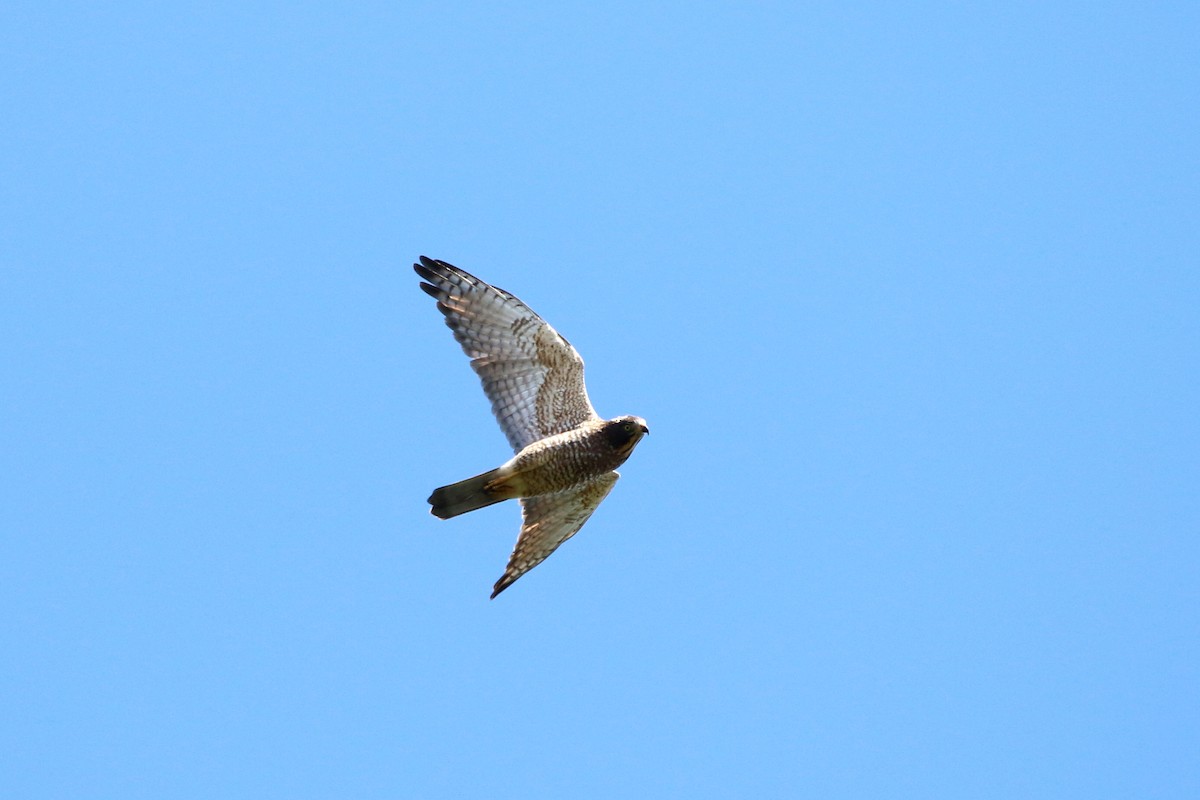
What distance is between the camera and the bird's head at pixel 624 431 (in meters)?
10.7

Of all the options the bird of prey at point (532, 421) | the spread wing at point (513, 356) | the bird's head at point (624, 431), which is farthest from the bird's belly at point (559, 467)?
the spread wing at point (513, 356)

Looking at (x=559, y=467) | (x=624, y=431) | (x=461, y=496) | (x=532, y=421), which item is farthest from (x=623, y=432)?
(x=461, y=496)

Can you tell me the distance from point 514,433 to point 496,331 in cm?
91

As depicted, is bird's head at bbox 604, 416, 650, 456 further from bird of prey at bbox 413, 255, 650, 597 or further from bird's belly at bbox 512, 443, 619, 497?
bird's belly at bbox 512, 443, 619, 497

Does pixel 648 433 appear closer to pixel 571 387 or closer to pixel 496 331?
pixel 571 387

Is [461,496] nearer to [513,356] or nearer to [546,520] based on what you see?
[546,520]

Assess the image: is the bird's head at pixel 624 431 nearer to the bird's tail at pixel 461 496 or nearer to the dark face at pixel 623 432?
the dark face at pixel 623 432

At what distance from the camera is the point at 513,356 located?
36.0ft

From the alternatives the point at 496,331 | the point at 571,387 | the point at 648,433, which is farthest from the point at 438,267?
the point at 648,433

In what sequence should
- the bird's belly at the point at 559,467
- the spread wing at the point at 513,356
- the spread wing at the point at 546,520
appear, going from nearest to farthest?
the bird's belly at the point at 559,467 → the spread wing at the point at 513,356 → the spread wing at the point at 546,520

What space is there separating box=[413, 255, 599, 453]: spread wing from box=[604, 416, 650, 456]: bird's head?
53 cm

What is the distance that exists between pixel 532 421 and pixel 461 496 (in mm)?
1028

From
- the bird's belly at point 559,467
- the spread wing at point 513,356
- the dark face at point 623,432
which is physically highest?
the spread wing at point 513,356

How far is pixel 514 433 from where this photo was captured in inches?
435
